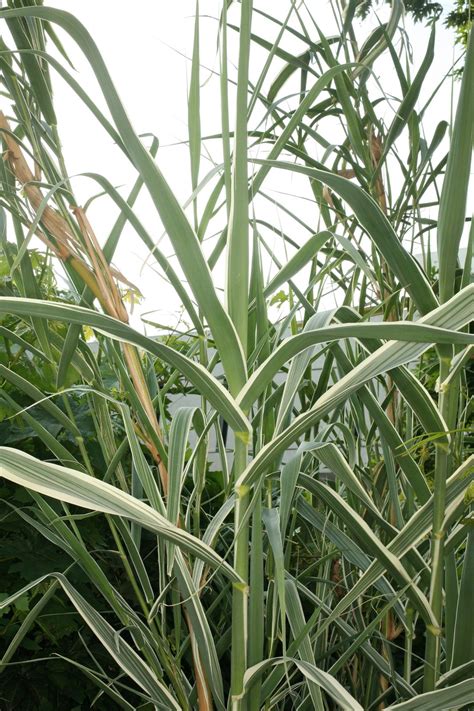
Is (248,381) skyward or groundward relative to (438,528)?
skyward

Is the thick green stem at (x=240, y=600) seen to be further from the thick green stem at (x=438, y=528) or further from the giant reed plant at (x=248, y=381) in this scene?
the thick green stem at (x=438, y=528)

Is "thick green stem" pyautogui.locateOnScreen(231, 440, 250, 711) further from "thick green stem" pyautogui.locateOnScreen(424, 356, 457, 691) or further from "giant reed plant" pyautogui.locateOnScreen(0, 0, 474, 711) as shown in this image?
"thick green stem" pyautogui.locateOnScreen(424, 356, 457, 691)

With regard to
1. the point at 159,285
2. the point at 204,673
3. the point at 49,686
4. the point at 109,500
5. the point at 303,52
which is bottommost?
the point at 49,686

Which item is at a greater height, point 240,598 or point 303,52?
point 303,52

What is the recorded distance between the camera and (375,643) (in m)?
0.89

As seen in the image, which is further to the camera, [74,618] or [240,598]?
[74,618]

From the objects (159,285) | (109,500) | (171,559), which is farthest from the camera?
(159,285)

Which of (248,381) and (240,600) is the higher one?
(248,381)

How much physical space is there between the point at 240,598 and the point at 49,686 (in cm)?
53

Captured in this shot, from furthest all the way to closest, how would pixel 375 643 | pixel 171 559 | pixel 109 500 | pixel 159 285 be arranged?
pixel 375 643
pixel 159 285
pixel 171 559
pixel 109 500

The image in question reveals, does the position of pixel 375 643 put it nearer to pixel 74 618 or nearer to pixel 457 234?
pixel 74 618

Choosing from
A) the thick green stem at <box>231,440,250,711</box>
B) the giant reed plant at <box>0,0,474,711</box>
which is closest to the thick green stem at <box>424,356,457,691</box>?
the giant reed plant at <box>0,0,474,711</box>

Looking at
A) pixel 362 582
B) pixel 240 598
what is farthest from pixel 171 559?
pixel 362 582

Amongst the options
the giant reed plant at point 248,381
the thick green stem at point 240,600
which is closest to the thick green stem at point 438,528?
the giant reed plant at point 248,381
